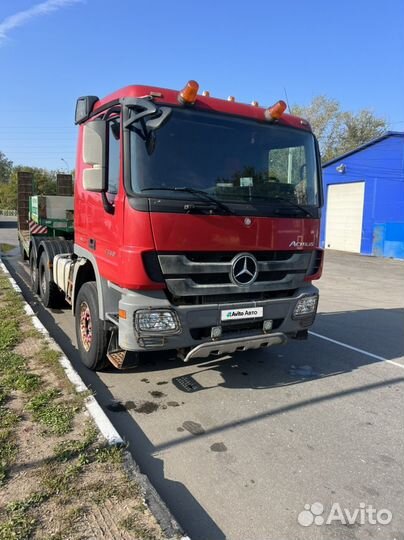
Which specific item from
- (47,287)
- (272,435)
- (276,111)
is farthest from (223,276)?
(47,287)

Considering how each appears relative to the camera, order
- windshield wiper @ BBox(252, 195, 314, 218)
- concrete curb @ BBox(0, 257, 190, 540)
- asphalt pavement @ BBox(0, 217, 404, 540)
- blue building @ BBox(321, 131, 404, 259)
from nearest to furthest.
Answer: concrete curb @ BBox(0, 257, 190, 540)
asphalt pavement @ BBox(0, 217, 404, 540)
windshield wiper @ BBox(252, 195, 314, 218)
blue building @ BBox(321, 131, 404, 259)

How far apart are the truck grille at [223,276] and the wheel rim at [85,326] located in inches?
56.0

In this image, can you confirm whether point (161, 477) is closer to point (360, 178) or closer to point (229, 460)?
point (229, 460)

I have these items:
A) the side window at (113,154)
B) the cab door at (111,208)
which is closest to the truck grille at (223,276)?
the cab door at (111,208)

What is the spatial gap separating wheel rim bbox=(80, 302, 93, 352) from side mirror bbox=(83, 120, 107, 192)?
4.75 ft

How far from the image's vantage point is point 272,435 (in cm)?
365

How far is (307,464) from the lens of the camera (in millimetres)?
3258

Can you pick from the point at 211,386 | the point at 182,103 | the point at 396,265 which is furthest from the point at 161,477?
the point at 396,265

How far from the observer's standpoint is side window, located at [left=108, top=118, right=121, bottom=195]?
12.5ft

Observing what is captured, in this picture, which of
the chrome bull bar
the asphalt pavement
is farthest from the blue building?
the chrome bull bar

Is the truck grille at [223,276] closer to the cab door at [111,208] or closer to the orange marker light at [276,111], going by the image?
the cab door at [111,208]

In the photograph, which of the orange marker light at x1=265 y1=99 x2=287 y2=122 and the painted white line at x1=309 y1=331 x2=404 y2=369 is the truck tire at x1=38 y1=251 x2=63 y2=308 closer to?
the painted white line at x1=309 y1=331 x2=404 y2=369

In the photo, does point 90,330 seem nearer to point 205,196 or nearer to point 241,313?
point 241,313

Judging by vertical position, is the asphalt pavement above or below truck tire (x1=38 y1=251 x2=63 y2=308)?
below
